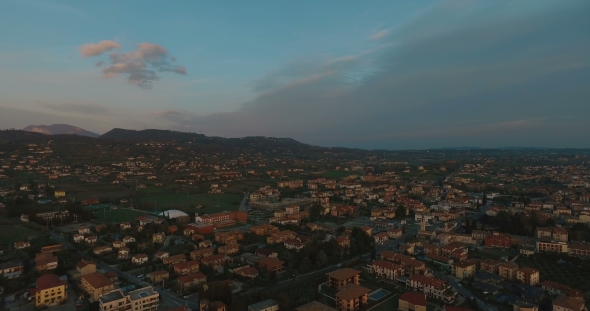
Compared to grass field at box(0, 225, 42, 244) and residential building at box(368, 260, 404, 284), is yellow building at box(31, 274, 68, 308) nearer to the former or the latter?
grass field at box(0, 225, 42, 244)

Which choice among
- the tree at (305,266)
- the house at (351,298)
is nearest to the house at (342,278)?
the house at (351,298)

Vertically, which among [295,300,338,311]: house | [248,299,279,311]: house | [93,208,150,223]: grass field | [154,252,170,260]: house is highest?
[295,300,338,311]: house

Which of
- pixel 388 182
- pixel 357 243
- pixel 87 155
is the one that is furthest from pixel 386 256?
pixel 87 155

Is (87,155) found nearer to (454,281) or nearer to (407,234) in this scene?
(407,234)

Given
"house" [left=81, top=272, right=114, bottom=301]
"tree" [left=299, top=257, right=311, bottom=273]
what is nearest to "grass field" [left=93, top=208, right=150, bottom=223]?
"house" [left=81, top=272, right=114, bottom=301]

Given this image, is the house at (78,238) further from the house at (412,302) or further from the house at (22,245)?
the house at (412,302)

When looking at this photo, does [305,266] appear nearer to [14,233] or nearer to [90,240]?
[90,240]
